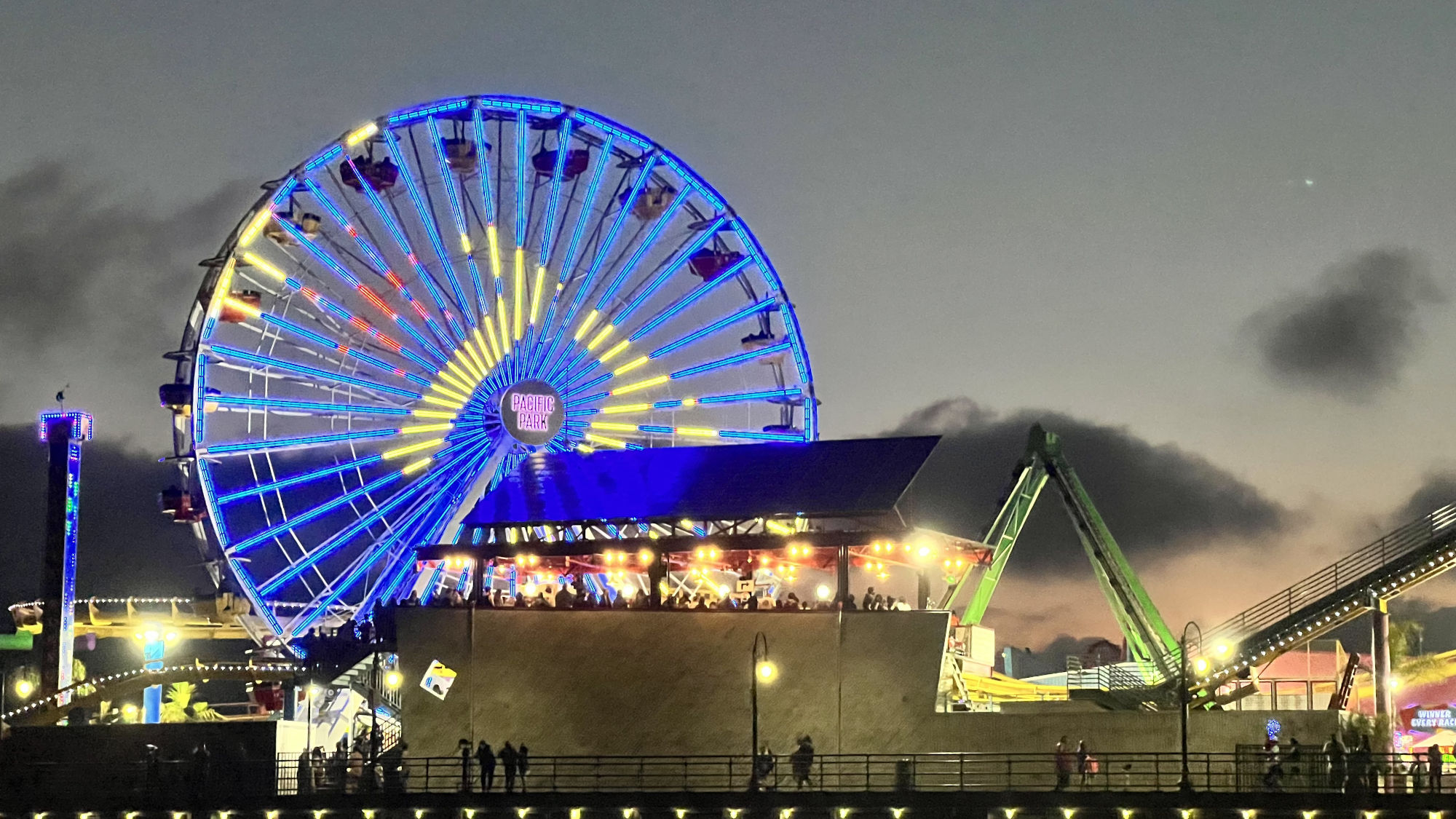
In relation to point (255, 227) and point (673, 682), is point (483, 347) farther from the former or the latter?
point (673, 682)

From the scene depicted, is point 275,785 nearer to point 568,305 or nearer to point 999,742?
point 999,742

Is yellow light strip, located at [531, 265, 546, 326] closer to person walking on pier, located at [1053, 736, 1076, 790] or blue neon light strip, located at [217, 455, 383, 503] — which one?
Result: blue neon light strip, located at [217, 455, 383, 503]

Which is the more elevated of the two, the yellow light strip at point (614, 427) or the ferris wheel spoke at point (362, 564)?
the yellow light strip at point (614, 427)

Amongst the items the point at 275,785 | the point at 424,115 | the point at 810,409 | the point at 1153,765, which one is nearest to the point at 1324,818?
the point at 1153,765

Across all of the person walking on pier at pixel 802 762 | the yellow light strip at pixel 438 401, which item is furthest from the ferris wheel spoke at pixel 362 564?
the person walking on pier at pixel 802 762

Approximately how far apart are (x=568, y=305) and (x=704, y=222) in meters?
5.63

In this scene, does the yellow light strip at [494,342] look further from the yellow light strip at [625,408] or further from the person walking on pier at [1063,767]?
the person walking on pier at [1063,767]

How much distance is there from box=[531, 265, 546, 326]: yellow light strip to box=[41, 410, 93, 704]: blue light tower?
13.0m

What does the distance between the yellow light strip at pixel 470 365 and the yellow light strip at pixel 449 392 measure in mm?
688

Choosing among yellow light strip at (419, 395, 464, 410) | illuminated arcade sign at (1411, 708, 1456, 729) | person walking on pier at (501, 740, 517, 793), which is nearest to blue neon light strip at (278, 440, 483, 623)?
yellow light strip at (419, 395, 464, 410)

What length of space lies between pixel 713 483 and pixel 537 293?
41.1ft

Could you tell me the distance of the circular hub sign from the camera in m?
62.7

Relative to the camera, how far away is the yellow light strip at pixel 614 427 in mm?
65312

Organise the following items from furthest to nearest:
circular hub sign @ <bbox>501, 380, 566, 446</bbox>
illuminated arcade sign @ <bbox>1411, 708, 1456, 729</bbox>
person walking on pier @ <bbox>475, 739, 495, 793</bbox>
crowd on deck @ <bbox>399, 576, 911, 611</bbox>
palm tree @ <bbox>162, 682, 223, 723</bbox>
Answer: palm tree @ <bbox>162, 682, 223, 723</bbox> → illuminated arcade sign @ <bbox>1411, 708, 1456, 729</bbox> → circular hub sign @ <bbox>501, 380, 566, 446</bbox> → crowd on deck @ <bbox>399, 576, 911, 611</bbox> → person walking on pier @ <bbox>475, 739, 495, 793</bbox>
